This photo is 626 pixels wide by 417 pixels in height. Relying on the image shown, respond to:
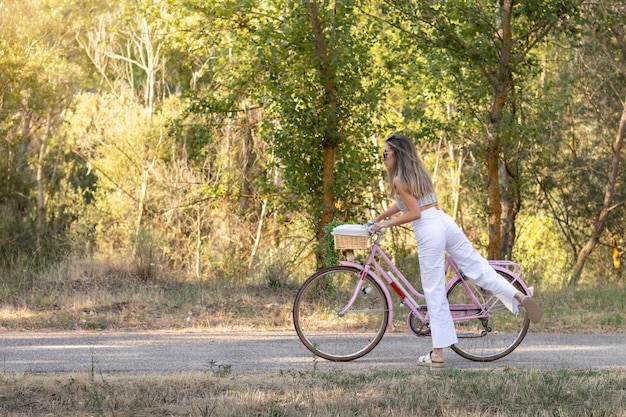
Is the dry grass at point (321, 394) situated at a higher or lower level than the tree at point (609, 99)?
lower

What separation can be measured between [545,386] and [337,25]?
7198 millimetres

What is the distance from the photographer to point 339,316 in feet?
26.6

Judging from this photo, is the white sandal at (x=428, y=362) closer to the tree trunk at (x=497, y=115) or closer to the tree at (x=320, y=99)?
the tree at (x=320, y=99)

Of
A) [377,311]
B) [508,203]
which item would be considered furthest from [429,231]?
[508,203]

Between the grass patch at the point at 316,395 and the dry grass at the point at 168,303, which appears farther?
the dry grass at the point at 168,303

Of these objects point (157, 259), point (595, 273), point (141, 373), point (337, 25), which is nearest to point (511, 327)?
point (141, 373)

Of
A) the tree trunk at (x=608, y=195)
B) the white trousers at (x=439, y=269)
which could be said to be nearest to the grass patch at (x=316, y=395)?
the white trousers at (x=439, y=269)

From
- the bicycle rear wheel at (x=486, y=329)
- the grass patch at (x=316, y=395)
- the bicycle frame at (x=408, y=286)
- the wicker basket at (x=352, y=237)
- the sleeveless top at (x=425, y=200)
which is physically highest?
the sleeveless top at (x=425, y=200)

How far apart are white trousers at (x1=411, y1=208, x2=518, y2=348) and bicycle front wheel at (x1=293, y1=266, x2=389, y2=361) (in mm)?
463

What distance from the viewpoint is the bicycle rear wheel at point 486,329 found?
8.03 metres

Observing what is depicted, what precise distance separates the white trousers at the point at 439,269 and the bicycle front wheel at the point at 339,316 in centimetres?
46

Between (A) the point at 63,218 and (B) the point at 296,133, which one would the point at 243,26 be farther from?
(A) the point at 63,218

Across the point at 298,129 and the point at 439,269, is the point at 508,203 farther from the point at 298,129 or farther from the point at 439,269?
the point at 439,269

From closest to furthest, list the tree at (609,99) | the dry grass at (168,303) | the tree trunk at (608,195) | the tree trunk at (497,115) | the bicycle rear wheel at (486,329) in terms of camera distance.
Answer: the bicycle rear wheel at (486,329) < the dry grass at (168,303) < the tree trunk at (497,115) < the tree at (609,99) < the tree trunk at (608,195)
